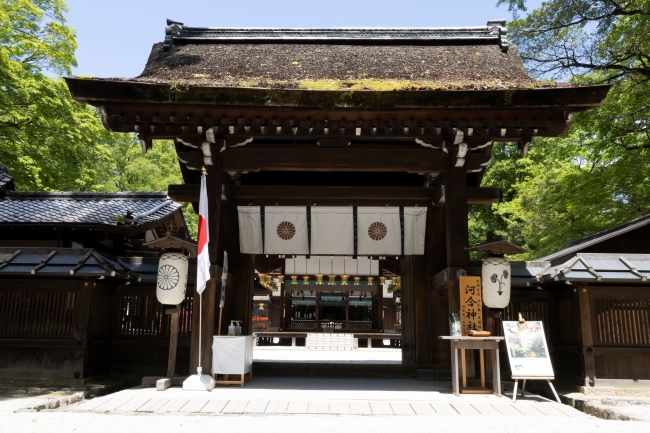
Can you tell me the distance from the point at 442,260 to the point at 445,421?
4.05m

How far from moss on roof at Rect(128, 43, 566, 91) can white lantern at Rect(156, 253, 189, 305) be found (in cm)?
261

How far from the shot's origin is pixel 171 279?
7.26 meters

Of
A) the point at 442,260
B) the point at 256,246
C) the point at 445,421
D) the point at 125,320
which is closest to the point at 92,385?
the point at 125,320

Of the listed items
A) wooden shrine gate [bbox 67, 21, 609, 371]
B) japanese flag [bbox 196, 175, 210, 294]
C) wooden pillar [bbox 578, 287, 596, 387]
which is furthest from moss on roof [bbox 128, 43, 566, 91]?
wooden pillar [bbox 578, 287, 596, 387]

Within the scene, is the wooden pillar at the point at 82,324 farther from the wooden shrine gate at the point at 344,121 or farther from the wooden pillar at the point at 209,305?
the wooden shrine gate at the point at 344,121

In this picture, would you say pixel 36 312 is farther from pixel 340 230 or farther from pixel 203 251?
pixel 340 230

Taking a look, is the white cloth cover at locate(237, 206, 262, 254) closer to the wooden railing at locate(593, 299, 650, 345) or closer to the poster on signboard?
the poster on signboard

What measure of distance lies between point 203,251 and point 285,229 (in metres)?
2.44

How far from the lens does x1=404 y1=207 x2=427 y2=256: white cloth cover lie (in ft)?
30.0

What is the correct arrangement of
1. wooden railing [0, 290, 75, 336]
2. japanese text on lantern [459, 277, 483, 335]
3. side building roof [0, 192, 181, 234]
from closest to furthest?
japanese text on lantern [459, 277, 483, 335] → wooden railing [0, 290, 75, 336] → side building roof [0, 192, 181, 234]

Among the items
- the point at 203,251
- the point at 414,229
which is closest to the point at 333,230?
the point at 414,229

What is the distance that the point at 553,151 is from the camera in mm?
18891

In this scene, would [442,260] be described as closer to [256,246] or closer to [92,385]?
[256,246]

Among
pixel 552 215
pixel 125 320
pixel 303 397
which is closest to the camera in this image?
pixel 303 397
